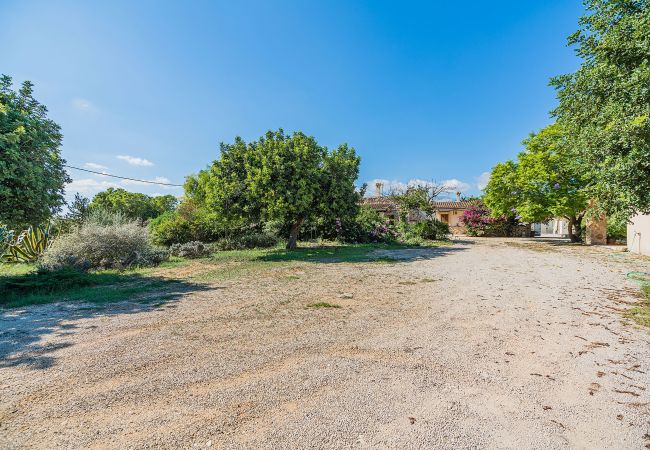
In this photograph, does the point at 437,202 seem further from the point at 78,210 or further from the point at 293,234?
the point at 78,210

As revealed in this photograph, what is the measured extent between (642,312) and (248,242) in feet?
49.6

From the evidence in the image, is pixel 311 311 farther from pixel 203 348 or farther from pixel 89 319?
pixel 89 319

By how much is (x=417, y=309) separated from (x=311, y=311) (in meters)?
1.81

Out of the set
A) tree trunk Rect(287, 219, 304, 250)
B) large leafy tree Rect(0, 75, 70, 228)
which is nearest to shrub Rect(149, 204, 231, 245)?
tree trunk Rect(287, 219, 304, 250)

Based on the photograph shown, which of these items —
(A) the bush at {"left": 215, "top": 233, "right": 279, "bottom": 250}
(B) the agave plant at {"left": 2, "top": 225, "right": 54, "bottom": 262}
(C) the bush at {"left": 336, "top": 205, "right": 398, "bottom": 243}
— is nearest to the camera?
(B) the agave plant at {"left": 2, "top": 225, "right": 54, "bottom": 262}

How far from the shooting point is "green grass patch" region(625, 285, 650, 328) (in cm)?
446

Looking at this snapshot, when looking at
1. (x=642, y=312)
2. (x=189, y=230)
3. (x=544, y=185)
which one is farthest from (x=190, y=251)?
(x=544, y=185)

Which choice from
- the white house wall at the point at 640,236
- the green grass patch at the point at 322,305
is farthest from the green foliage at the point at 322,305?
the white house wall at the point at 640,236

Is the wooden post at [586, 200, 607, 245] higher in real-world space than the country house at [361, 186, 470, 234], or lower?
lower

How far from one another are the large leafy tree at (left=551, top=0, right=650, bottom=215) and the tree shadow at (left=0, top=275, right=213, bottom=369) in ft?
31.7

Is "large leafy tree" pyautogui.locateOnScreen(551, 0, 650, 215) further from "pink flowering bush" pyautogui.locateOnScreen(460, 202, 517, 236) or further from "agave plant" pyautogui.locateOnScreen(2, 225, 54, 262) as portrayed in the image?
"pink flowering bush" pyautogui.locateOnScreen(460, 202, 517, 236)

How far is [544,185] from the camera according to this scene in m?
20.8

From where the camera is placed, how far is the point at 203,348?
3541 millimetres

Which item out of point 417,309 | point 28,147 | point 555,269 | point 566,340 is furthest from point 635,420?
point 28,147
